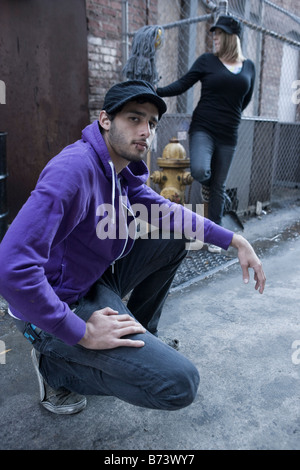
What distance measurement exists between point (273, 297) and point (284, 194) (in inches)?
201

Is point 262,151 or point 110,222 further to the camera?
point 262,151

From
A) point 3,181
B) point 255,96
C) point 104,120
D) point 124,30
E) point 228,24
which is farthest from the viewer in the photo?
point 255,96

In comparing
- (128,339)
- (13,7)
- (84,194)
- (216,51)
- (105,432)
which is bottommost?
(105,432)

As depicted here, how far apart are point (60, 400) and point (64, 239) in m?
0.83

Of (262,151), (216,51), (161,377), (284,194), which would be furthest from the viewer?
(284,194)

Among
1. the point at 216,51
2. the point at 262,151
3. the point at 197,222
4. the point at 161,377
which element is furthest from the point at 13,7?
the point at 161,377

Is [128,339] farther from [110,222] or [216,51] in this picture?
[216,51]

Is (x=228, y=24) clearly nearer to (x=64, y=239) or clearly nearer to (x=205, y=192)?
(x=205, y=192)

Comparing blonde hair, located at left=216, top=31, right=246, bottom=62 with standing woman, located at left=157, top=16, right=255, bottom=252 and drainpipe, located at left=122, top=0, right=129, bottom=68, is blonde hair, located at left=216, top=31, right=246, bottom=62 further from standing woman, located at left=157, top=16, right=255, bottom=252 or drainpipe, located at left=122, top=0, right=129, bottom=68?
drainpipe, located at left=122, top=0, right=129, bottom=68

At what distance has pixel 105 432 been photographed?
1822 mm

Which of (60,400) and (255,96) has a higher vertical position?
A: (255,96)

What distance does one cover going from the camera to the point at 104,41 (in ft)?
16.3

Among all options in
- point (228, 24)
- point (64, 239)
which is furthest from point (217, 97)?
point (64, 239)

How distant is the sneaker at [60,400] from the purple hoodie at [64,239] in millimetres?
499
